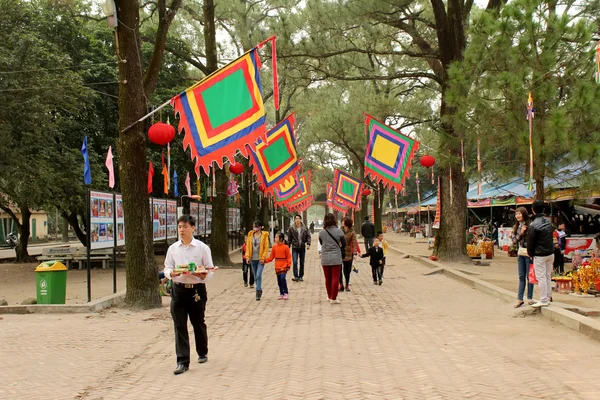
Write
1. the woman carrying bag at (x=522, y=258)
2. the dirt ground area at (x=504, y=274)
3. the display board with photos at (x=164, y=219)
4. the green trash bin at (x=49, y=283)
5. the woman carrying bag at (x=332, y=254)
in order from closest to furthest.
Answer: the woman carrying bag at (x=522, y=258)
the dirt ground area at (x=504, y=274)
the green trash bin at (x=49, y=283)
the woman carrying bag at (x=332, y=254)
the display board with photos at (x=164, y=219)

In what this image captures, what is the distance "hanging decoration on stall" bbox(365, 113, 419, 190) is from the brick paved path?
704 centimetres

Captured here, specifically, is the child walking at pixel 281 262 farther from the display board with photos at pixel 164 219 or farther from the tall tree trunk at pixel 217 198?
the tall tree trunk at pixel 217 198

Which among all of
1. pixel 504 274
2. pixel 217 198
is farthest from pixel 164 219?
pixel 504 274

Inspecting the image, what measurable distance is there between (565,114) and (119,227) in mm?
9653

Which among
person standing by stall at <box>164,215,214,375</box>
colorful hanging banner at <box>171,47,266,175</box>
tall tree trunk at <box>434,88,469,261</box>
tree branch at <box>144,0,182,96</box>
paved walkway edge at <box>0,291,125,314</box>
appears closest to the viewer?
person standing by stall at <box>164,215,214,375</box>

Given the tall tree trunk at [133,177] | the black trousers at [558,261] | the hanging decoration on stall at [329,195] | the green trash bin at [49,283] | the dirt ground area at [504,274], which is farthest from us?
the hanging decoration on stall at [329,195]

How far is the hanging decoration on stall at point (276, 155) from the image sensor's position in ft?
62.6

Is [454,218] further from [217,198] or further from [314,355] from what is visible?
[314,355]

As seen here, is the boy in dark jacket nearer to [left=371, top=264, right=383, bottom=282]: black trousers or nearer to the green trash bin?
[left=371, top=264, right=383, bottom=282]: black trousers

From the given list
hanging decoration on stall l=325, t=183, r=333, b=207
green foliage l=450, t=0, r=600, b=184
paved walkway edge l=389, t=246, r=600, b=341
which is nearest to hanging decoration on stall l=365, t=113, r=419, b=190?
green foliage l=450, t=0, r=600, b=184

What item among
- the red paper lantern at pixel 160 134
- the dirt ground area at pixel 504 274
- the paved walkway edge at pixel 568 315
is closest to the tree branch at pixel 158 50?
the red paper lantern at pixel 160 134

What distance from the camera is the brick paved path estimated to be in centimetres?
573

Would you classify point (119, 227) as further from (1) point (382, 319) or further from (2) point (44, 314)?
(1) point (382, 319)

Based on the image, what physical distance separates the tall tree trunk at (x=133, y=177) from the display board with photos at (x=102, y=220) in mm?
1205
